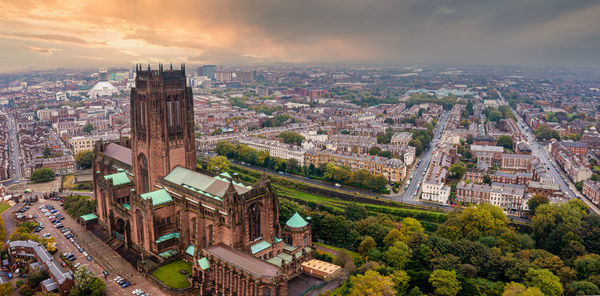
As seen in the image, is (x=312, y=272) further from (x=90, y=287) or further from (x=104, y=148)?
(x=104, y=148)

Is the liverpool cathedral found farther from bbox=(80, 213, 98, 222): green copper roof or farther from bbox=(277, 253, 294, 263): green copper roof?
bbox=(80, 213, 98, 222): green copper roof

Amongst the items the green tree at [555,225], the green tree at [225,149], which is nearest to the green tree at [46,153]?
the green tree at [225,149]

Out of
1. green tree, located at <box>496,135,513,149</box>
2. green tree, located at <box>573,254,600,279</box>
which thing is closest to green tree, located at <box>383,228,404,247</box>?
green tree, located at <box>573,254,600,279</box>

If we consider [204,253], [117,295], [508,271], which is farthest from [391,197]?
[117,295]

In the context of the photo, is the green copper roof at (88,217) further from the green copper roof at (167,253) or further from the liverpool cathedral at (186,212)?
the green copper roof at (167,253)

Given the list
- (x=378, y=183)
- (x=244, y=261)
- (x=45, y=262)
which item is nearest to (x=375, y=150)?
(x=378, y=183)

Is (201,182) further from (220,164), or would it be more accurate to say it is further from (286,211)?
(220,164)
